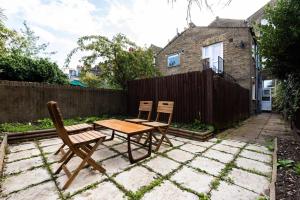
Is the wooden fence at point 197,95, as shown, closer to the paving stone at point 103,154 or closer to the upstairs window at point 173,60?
the paving stone at point 103,154

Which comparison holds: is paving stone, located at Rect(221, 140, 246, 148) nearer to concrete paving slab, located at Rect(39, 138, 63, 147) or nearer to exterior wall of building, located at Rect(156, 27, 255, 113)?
concrete paving slab, located at Rect(39, 138, 63, 147)

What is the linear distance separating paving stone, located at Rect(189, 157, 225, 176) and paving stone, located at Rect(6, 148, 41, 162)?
10.6 feet

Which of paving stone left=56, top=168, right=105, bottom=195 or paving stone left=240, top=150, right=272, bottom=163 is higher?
paving stone left=240, top=150, right=272, bottom=163

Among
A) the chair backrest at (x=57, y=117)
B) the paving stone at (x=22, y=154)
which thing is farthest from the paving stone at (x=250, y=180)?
the paving stone at (x=22, y=154)

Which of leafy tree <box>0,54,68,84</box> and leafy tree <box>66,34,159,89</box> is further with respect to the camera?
leafy tree <box>66,34,159,89</box>

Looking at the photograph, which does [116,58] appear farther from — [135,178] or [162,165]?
[135,178]

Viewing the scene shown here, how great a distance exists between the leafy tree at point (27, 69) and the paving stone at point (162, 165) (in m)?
5.83

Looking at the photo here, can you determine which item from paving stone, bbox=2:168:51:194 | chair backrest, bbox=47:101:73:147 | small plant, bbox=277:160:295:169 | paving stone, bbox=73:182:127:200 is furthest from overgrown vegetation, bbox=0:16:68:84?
small plant, bbox=277:160:295:169

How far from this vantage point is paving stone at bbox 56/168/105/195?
2.21 m

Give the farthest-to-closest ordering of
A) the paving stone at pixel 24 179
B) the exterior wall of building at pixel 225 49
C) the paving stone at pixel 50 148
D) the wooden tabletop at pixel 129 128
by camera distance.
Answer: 1. the exterior wall of building at pixel 225 49
2. the paving stone at pixel 50 148
3. the wooden tabletop at pixel 129 128
4. the paving stone at pixel 24 179

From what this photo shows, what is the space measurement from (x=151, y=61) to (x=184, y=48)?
5.56 meters

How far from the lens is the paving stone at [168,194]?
2.01m

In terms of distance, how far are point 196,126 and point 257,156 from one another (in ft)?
6.68

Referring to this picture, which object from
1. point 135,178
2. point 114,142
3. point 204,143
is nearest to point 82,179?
point 135,178
